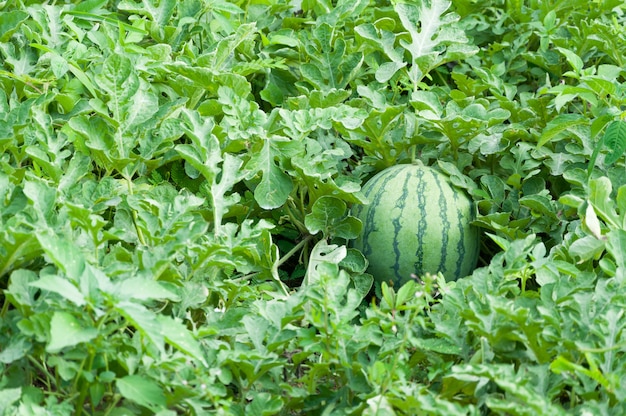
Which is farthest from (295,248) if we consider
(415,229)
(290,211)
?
(415,229)

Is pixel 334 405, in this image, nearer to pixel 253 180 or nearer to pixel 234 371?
pixel 234 371

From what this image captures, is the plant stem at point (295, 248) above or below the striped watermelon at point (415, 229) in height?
below

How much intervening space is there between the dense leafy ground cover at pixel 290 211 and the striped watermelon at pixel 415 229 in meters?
0.09

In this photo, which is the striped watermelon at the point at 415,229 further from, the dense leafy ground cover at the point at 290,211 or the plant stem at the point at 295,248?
the plant stem at the point at 295,248

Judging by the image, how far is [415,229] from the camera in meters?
2.93

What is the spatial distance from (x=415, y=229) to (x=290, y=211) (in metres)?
0.46

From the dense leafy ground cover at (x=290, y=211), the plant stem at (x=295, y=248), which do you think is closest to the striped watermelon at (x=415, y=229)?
the dense leafy ground cover at (x=290, y=211)

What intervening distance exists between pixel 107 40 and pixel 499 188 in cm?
154

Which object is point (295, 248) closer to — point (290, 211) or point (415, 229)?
point (290, 211)

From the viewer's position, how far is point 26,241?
2062 mm

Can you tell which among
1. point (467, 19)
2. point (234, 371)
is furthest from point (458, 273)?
point (467, 19)

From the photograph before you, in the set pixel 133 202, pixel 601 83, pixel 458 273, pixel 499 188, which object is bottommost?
pixel 458 273

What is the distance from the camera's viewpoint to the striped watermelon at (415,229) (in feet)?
9.62

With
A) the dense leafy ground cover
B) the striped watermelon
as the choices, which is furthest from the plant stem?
the striped watermelon
